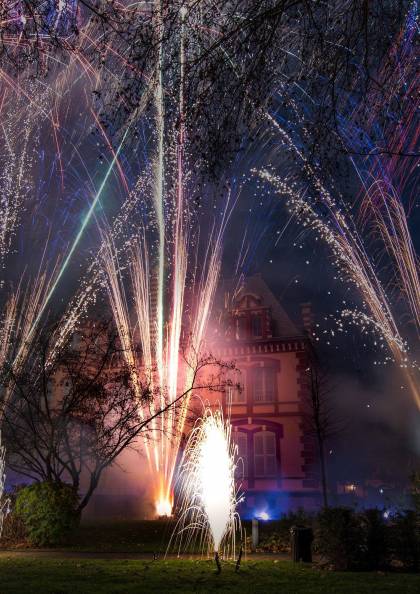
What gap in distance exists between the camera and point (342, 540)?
11922 millimetres

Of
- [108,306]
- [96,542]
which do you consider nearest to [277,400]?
[108,306]

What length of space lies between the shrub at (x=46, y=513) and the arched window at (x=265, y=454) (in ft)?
49.4

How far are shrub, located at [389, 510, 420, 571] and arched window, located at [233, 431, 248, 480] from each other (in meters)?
19.7

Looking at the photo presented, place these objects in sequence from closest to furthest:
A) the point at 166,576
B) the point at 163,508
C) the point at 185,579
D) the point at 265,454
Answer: the point at 185,579 < the point at 166,576 < the point at 163,508 < the point at 265,454

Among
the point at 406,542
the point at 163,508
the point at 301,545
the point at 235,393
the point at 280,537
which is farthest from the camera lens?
the point at 235,393

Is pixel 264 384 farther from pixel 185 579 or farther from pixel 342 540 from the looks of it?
pixel 185 579

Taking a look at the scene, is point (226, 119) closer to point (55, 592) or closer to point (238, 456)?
point (55, 592)

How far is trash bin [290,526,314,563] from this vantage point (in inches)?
516

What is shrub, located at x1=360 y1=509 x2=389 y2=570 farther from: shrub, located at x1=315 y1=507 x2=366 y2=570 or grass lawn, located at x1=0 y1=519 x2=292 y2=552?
grass lawn, located at x1=0 y1=519 x2=292 y2=552

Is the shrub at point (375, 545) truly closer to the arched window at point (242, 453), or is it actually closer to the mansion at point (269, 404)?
the mansion at point (269, 404)

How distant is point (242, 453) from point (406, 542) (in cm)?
2105

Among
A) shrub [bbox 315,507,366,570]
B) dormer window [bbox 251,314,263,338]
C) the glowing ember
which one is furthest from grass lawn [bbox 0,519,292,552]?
dormer window [bbox 251,314,263,338]

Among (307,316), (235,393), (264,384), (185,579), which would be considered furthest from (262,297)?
(185,579)

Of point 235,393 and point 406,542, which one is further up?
point 235,393
